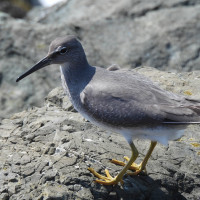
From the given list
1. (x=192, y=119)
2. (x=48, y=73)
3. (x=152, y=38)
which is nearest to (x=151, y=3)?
(x=152, y=38)

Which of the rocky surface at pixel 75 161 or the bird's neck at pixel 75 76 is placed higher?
the bird's neck at pixel 75 76

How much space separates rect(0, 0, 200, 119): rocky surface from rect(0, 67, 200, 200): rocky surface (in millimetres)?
3002

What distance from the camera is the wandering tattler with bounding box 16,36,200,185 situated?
6.54 metres

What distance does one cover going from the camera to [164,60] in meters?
12.0

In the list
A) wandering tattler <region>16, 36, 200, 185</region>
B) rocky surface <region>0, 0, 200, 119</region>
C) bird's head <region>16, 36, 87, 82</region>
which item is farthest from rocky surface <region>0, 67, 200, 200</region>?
rocky surface <region>0, 0, 200, 119</region>

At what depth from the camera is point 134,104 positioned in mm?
6590

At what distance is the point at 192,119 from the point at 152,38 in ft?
20.0

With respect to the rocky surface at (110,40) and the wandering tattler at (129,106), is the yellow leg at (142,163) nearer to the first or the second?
the wandering tattler at (129,106)

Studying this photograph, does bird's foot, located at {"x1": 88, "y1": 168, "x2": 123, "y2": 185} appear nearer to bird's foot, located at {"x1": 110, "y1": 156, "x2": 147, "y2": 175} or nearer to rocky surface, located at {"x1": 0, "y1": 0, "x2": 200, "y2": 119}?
bird's foot, located at {"x1": 110, "y1": 156, "x2": 147, "y2": 175}

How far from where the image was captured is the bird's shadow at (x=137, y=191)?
21.7ft

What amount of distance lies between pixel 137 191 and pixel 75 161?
3.61 feet

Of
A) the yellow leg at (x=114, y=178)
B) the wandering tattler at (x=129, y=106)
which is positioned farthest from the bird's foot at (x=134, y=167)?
the yellow leg at (x=114, y=178)

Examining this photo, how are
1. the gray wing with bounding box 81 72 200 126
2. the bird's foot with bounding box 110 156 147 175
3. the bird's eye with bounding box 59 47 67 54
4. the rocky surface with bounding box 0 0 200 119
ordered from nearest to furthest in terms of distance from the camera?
the gray wing with bounding box 81 72 200 126 < the bird's foot with bounding box 110 156 147 175 < the bird's eye with bounding box 59 47 67 54 < the rocky surface with bounding box 0 0 200 119

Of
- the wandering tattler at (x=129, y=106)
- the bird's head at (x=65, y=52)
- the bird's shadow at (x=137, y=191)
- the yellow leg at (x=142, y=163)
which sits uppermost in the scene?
the bird's head at (x=65, y=52)
